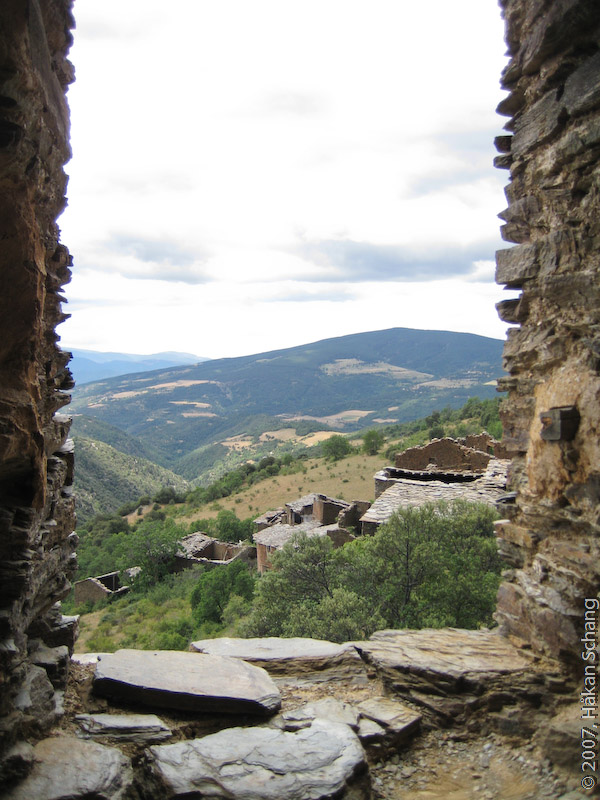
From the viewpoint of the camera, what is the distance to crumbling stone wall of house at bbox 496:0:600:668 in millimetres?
4363

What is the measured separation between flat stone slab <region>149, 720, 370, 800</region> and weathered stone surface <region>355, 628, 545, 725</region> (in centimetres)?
108

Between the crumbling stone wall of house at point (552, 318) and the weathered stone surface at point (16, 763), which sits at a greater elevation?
the crumbling stone wall of house at point (552, 318)

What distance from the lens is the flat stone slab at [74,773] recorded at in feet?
10.5

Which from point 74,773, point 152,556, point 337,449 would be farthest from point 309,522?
point 337,449

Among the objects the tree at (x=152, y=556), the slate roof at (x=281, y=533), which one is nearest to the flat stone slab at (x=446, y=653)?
the slate roof at (x=281, y=533)

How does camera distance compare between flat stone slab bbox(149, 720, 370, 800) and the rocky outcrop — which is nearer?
flat stone slab bbox(149, 720, 370, 800)

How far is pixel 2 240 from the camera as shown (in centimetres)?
342

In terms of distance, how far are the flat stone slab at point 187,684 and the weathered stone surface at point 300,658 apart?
0.44 metres

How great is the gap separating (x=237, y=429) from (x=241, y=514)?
114026 mm

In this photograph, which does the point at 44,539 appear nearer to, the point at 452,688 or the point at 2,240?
the point at 2,240

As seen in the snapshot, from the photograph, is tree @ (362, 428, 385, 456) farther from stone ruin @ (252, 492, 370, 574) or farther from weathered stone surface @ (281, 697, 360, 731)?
weathered stone surface @ (281, 697, 360, 731)

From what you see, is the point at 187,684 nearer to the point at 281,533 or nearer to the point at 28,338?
the point at 28,338

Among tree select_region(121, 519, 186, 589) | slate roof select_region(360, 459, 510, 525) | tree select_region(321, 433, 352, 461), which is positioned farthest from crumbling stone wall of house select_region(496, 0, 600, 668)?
tree select_region(321, 433, 352, 461)

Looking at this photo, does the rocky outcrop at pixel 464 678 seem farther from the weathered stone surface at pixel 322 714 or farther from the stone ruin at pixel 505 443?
the weathered stone surface at pixel 322 714
